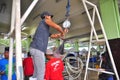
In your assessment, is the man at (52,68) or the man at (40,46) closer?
the man at (40,46)

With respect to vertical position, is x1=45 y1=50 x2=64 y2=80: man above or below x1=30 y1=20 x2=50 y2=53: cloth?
below

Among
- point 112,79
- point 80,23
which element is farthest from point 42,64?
point 80,23

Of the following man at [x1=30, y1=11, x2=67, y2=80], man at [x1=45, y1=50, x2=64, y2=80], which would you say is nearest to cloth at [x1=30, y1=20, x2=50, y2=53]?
man at [x1=30, y1=11, x2=67, y2=80]

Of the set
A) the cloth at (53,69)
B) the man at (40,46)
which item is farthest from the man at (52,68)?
the man at (40,46)

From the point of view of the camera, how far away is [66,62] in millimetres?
5727

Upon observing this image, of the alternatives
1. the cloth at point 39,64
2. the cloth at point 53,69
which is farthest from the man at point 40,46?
the cloth at point 53,69

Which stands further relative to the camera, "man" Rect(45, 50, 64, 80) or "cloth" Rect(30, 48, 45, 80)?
"man" Rect(45, 50, 64, 80)

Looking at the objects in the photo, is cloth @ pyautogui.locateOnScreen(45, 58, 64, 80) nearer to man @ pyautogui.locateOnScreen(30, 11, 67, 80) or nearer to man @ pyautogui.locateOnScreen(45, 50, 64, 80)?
man @ pyautogui.locateOnScreen(45, 50, 64, 80)

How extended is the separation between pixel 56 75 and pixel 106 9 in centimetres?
125

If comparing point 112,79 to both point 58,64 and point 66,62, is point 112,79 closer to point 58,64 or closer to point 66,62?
point 58,64

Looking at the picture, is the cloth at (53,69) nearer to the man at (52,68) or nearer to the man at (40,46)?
the man at (52,68)

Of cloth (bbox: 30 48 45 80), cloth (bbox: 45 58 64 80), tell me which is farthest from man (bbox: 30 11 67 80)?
cloth (bbox: 45 58 64 80)

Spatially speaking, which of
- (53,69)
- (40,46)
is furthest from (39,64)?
(53,69)

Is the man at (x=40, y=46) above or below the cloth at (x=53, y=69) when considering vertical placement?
above
